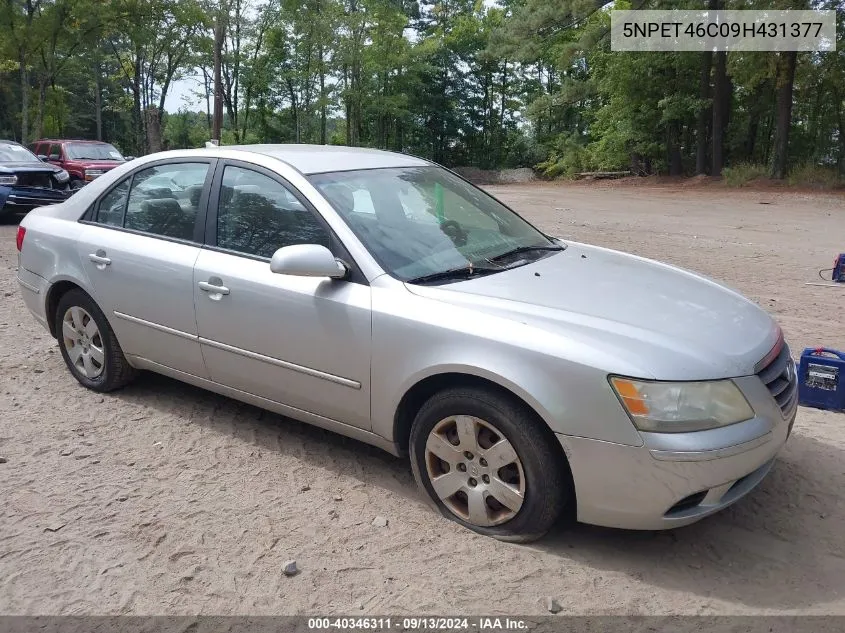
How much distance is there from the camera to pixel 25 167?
1372cm

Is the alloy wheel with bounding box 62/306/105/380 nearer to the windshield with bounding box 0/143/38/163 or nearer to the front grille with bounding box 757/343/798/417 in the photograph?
the front grille with bounding box 757/343/798/417

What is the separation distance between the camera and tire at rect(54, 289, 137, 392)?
4.59 metres

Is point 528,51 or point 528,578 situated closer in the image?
point 528,578

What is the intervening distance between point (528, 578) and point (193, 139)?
4938cm

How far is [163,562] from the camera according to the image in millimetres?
2971

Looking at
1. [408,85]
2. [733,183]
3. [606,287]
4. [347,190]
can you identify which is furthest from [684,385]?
[408,85]

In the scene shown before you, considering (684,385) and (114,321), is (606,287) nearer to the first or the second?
(684,385)

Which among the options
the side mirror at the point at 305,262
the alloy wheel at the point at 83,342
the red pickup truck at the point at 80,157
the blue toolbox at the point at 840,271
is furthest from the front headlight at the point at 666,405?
the red pickup truck at the point at 80,157

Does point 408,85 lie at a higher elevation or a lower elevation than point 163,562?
higher

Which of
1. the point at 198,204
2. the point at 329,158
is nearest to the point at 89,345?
the point at 198,204

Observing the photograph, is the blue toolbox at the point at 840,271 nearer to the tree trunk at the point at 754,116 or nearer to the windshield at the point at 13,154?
the windshield at the point at 13,154

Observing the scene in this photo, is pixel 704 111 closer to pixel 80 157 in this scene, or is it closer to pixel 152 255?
pixel 80 157

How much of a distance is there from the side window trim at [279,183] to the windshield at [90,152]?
15722 mm

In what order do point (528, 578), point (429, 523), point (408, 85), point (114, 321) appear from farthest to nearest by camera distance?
point (408, 85)
point (114, 321)
point (429, 523)
point (528, 578)
